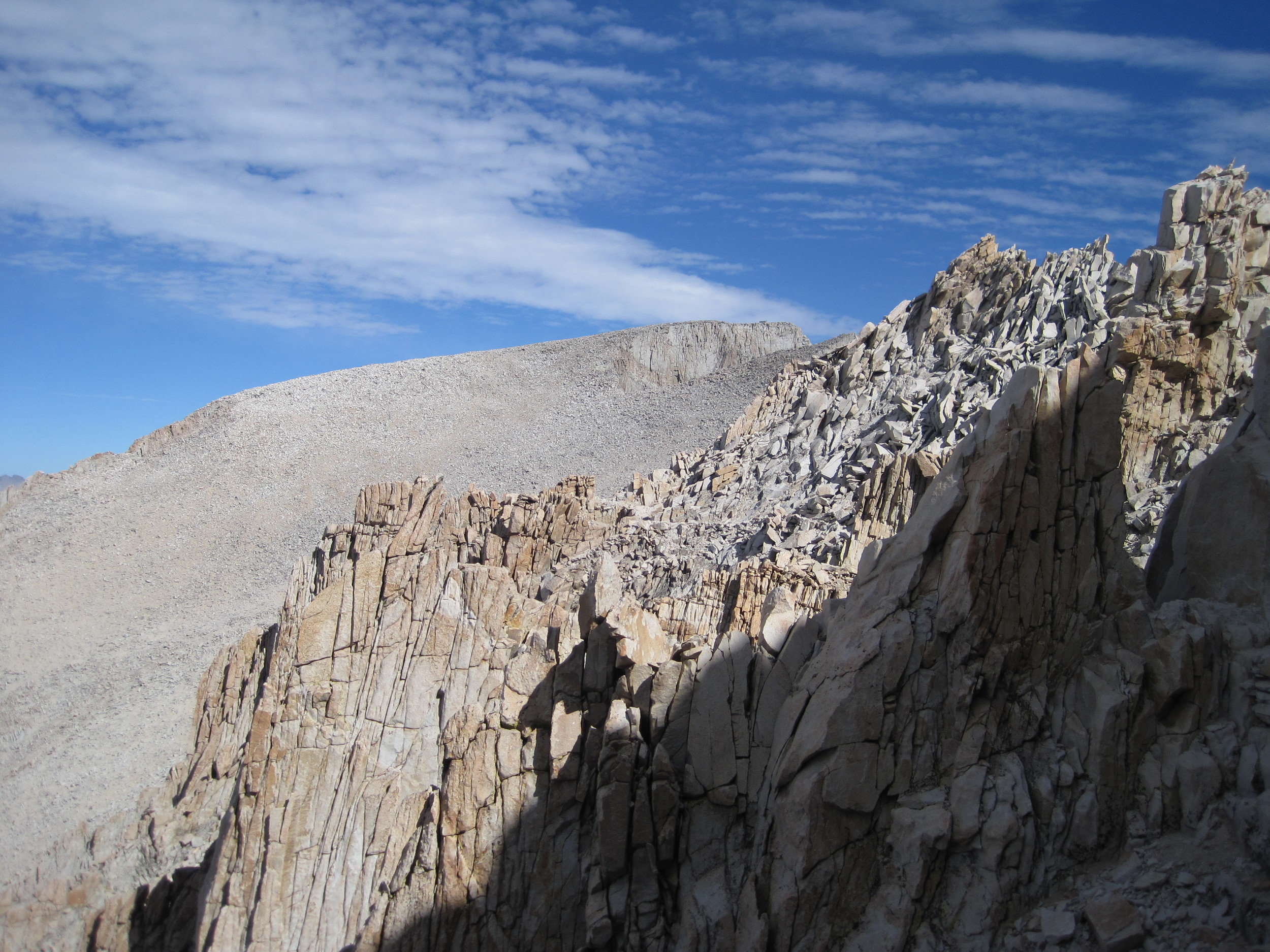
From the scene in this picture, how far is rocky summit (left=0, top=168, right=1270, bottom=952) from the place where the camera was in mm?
8930

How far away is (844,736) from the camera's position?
32.7 ft

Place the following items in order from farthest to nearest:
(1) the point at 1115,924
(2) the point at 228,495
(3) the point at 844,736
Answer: (2) the point at 228,495
(3) the point at 844,736
(1) the point at 1115,924

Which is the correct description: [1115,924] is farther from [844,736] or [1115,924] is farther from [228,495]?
[228,495]

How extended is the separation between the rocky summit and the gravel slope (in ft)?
29.1

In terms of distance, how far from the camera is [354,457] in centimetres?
5262

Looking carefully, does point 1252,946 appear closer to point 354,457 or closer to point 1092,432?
point 1092,432

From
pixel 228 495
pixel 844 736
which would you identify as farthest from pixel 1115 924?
pixel 228 495

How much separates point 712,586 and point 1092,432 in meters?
10.1

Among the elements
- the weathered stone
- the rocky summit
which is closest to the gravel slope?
the rocky summit

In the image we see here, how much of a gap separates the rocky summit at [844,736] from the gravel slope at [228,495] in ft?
29.1

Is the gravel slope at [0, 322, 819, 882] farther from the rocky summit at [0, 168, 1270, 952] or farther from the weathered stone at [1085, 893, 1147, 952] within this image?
the weathered stone at [1085, 893, 1147, 952]

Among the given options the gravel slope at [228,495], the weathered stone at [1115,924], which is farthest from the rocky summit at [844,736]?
the gravel slope at [228,495]

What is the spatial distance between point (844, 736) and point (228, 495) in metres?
45.5

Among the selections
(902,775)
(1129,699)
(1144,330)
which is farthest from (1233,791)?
(1144,330)
